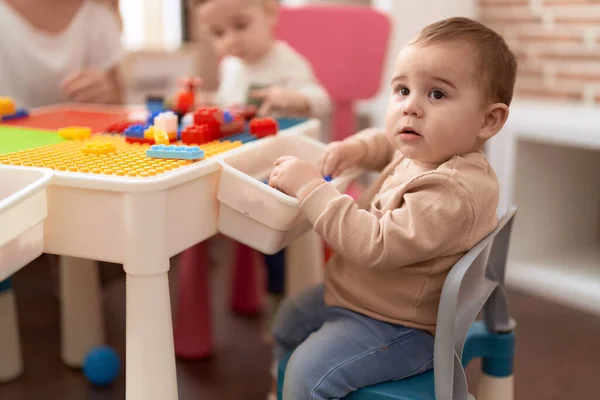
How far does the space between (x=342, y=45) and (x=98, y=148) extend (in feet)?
3.26

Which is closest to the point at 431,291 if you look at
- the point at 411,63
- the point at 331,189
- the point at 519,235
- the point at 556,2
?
the point at 331,189

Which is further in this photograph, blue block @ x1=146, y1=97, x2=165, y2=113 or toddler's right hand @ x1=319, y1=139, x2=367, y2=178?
blue block @ x1=146, y1=97, x2=165, y2=113

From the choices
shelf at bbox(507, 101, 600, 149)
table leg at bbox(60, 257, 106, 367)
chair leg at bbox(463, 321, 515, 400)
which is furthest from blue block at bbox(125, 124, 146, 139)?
shelf at bbox(507, 101, 600, 149)

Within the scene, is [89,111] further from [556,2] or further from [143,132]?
[556,2]

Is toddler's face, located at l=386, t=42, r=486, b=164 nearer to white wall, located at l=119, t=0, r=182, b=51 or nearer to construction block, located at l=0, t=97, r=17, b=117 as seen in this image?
construction block, located at l=0, t=97, r=17, b=117

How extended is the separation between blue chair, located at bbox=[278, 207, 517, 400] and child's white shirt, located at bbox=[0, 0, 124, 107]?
0.95 m

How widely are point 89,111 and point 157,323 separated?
2.09 ft

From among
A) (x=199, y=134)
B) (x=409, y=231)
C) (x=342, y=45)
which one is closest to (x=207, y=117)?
(x=199, y=134)

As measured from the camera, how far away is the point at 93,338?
4.52 feet

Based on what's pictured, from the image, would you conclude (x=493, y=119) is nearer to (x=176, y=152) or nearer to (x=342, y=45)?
(x=176, y=152)

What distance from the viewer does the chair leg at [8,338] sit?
1281 mm

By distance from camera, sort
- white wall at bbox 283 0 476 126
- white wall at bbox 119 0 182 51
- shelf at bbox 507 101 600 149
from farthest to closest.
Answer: white wall at bbox 119 0 182 51 → white wall at bbox 283 0 476 126 → shelf at bbox 507 101 600 149

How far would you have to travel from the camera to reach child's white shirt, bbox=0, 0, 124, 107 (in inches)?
57.6

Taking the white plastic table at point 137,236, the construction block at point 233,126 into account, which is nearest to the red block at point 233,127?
the construction block at point 233,126
